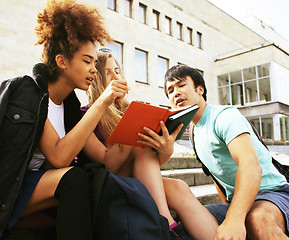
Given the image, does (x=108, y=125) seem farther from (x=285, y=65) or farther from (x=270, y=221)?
(x=285, y=65)

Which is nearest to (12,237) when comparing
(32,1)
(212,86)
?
(32,1)

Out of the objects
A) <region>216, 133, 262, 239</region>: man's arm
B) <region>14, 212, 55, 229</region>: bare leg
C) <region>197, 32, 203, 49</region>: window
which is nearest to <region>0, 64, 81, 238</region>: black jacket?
<region>14, 212, 55, 229</region>: bare leg

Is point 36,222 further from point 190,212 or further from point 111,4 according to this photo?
point 111,4

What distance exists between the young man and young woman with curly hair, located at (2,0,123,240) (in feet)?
2.58

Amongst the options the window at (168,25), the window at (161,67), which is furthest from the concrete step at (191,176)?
the window at (168,25)

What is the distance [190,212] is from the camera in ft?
5.69

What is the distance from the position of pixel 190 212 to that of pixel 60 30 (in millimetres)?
1485

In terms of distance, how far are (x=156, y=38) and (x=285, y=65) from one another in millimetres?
9500

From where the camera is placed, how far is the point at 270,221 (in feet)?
5.20

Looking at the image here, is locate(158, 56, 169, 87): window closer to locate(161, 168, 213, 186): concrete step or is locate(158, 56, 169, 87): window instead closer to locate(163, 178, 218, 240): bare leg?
locate(161, 168, 213, 186): concrete step

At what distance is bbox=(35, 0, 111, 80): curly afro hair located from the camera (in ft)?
5.63

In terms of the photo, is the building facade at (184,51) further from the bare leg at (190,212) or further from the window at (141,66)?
the bare leg at (190,212)

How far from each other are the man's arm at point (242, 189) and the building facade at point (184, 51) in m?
9.19

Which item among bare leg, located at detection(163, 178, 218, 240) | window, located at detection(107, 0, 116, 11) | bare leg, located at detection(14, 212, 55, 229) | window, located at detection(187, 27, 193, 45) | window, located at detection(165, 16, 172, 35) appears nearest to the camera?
bare leg, located at detection(14, 212, 55, 229)
